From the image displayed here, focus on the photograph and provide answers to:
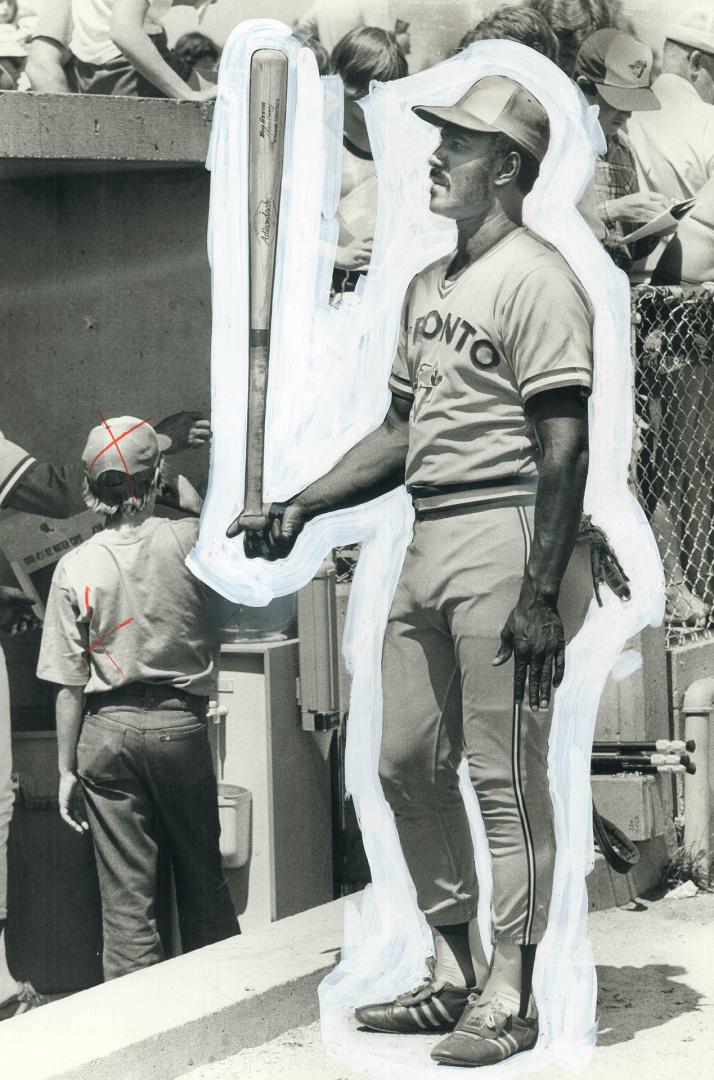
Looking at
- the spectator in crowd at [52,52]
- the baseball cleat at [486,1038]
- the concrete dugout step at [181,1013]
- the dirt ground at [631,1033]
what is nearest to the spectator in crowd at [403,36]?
the spectator in crowd at [52,52]

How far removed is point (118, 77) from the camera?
4.95 metres

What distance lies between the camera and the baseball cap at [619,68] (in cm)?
550

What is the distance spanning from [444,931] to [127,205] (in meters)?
2.28

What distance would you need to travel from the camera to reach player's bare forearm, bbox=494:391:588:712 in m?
Answer: 4.64

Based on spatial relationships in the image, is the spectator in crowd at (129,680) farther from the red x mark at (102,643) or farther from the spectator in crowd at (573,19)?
the spectator in crowd at (573,19)

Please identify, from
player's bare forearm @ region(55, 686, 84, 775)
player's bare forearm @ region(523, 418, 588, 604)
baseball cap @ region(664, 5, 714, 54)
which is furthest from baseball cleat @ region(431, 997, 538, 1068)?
baseball cap @ region(664, 5, 714, 54)

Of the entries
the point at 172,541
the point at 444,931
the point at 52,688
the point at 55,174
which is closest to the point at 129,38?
the point at 55,174

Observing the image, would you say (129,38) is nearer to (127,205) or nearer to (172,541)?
(127,205)

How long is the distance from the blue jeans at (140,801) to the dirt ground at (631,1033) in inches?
19.0

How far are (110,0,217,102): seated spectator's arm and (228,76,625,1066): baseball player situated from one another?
0.72 metres

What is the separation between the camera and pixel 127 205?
16.4 feet

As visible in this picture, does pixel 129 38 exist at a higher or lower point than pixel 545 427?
higher

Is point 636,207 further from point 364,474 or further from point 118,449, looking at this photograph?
point 118,449

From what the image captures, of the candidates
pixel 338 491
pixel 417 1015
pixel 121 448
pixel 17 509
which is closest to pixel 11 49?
pixel 121 448
